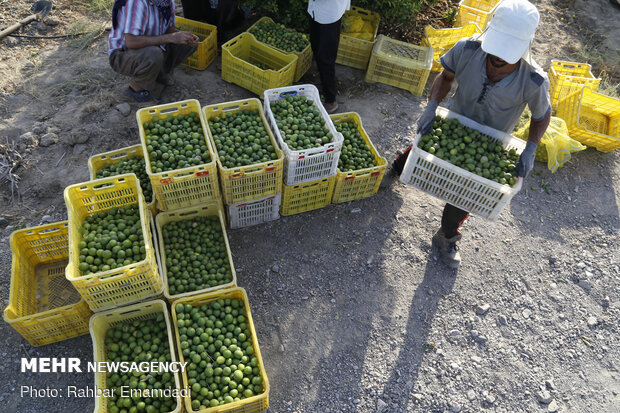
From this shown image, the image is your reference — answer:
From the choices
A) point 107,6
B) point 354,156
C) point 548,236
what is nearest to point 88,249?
point 354,156

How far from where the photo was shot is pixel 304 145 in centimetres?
464

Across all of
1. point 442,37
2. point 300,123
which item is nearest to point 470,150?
point 300,123

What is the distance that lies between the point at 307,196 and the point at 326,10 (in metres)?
2.60

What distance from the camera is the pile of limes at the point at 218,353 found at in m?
3.56

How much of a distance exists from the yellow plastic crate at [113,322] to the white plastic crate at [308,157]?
1988mm

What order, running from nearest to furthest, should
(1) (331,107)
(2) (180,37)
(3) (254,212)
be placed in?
(3) (254,212) → (2) (180,37) → (1) (331,107)

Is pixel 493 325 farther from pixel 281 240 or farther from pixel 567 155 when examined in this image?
pixel 567 155

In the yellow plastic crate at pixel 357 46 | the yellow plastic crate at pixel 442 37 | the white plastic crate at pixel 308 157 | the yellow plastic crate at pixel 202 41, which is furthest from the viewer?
the yellow plastic crate at pixel 442 37

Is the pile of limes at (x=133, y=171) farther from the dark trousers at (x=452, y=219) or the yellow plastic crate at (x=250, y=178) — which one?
the dark trousers at (x=452, y=219)

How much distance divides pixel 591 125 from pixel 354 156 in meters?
4.86

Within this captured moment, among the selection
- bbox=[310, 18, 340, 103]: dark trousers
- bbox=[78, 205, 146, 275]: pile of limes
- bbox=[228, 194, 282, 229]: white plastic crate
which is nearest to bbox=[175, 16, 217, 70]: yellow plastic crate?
bbox=[310, 18, 340, 103]: dark trousers

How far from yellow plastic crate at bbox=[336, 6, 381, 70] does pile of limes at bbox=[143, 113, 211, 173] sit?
3838 millimetres

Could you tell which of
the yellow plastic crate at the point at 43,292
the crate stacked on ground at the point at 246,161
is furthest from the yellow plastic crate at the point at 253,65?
the yellow plastic crate at the point at 43,292

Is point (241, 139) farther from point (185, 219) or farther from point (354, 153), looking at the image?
point (354, 153)
